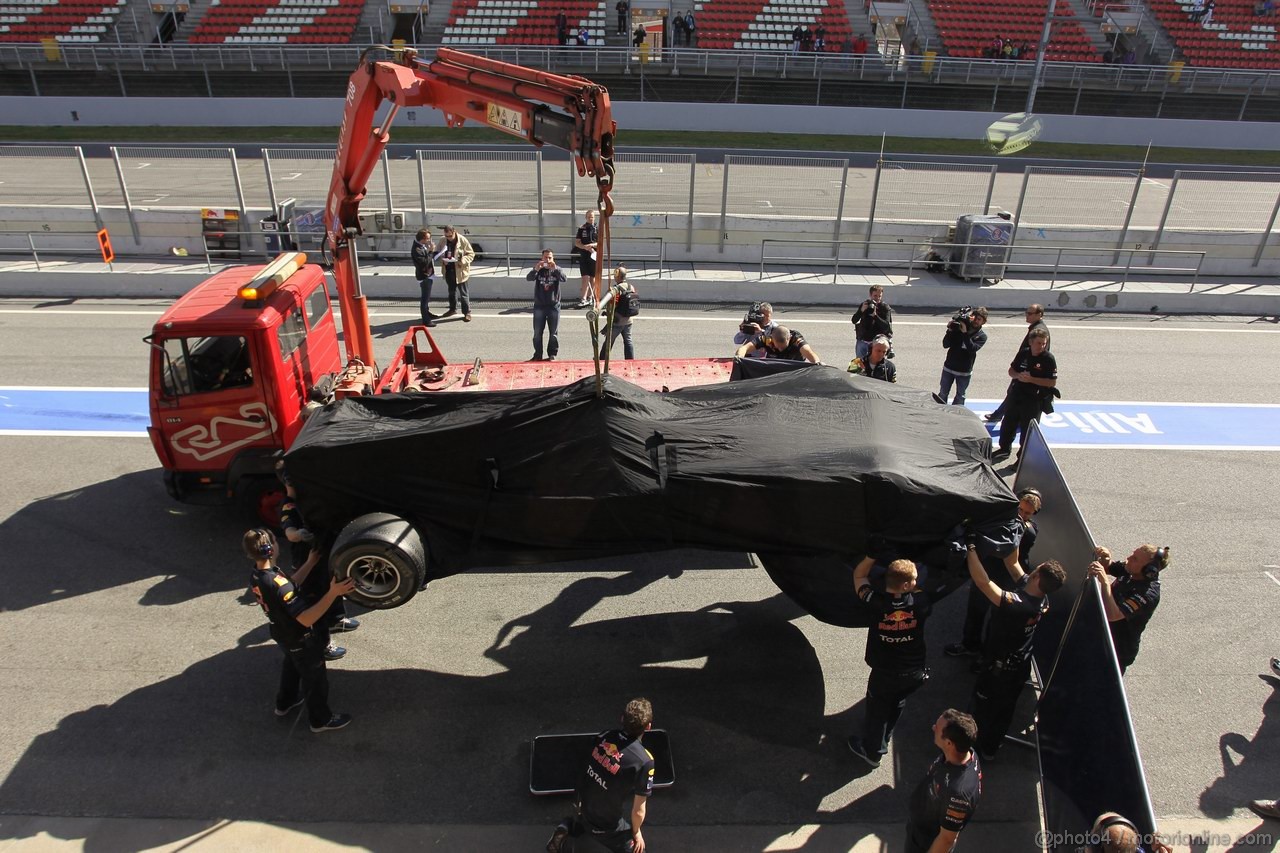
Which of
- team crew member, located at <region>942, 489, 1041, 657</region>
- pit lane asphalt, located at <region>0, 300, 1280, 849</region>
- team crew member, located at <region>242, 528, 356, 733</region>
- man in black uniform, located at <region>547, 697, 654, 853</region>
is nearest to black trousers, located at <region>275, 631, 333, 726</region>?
team crew member, located at <region>242, 528, 356, 733</region>

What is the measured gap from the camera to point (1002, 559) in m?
5.60

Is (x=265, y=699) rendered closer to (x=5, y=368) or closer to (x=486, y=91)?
(x=486, y=91)

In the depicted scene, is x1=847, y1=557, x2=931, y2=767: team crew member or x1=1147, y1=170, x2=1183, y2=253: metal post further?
x1=1147, y1=170, x2=1183, y2=253: metal post

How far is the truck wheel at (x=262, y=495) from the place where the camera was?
7.93 meters

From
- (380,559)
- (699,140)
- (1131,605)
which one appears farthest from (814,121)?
(380,559)

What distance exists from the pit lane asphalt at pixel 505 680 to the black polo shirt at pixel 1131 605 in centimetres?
94

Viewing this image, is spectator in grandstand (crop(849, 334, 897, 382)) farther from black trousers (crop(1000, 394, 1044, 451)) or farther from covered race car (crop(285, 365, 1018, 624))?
covered race car (crop(285, 365, 1018, 624))

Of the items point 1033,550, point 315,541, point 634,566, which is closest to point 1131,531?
point 1033,550

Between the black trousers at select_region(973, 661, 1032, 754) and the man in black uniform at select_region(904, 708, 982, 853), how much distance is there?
1199 millimetres

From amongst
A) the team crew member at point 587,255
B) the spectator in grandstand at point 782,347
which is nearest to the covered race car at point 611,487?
the spectator in grandstand at point 782,347

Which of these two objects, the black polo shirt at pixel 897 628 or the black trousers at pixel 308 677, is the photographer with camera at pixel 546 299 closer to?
the black trousers at pixel 308 677

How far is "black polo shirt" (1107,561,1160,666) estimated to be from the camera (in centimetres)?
548

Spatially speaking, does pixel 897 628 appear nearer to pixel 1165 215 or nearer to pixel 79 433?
pixel 79 433

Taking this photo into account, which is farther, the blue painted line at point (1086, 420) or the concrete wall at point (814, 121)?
the concrete wall at point (814, 121)
